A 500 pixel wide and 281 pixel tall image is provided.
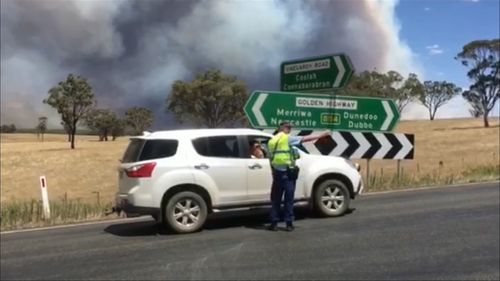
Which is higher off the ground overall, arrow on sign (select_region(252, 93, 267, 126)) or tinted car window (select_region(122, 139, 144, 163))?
arrow on sign (select_region(252, 93, 267, 126))

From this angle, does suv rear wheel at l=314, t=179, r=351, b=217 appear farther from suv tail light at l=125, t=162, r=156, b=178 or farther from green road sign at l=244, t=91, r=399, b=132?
green road sign at l=244, t=91, r=399, b=132

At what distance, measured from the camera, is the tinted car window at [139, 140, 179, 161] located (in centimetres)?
1065

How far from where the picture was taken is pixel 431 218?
467 inches

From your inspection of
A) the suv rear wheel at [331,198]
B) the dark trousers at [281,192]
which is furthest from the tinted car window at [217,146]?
the suv rear wheel at [331,198]

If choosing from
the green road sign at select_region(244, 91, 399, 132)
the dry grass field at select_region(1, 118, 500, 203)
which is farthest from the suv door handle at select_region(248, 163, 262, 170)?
the dry grass field at select_region(1, 118, 500, 203)

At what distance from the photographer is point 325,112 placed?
15.5 metres

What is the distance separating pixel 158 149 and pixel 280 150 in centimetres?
201

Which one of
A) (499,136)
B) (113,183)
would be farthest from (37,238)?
(499,136)

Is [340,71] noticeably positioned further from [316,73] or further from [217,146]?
[217,146]

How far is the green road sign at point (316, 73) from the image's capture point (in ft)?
45.8

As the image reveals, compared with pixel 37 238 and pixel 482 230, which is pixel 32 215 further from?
pixel 482 230

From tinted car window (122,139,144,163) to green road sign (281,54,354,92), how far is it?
15.5ft

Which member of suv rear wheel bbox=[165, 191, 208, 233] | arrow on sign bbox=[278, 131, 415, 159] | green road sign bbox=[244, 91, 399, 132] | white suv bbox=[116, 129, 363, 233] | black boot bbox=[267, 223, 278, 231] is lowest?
black boot bbox=[267, 223, 278, 231]

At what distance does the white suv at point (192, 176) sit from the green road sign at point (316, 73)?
3163 millimetres
